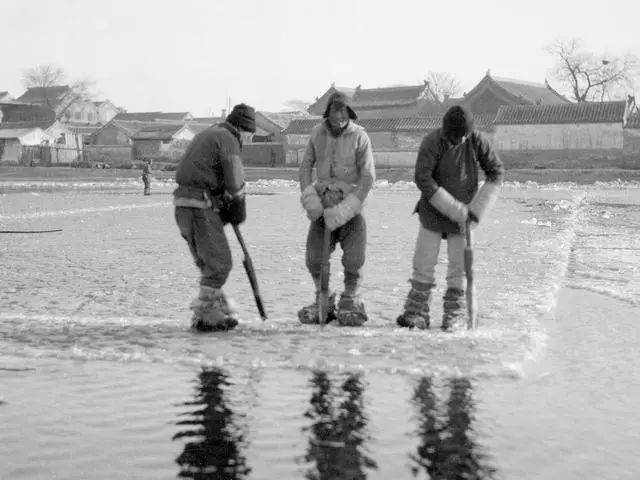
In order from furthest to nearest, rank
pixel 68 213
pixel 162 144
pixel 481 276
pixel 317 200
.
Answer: pixel 162 144 < pixel 68 213 < pixel 481 276 < pixel 317 200

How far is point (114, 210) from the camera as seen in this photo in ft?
63.8

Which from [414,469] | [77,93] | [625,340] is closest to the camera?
[414,469]

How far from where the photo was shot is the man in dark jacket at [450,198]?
18.3 feet

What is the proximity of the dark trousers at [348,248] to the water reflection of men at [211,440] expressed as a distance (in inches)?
74.4

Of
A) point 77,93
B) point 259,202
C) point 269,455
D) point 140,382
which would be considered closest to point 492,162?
point 140,382

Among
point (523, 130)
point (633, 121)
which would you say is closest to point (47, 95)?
point (523, 130)

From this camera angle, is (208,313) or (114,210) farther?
(114,210)

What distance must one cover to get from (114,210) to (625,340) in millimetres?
15730

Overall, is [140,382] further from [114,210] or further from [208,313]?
[114,210]

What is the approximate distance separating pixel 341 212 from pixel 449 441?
2.57 meters

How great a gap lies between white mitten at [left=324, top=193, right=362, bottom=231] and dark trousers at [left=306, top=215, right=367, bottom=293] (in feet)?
0.51

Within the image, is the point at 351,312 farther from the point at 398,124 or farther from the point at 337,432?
the point at 398,124

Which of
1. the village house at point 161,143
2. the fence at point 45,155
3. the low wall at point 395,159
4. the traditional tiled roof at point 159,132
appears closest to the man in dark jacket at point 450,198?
the low wall at point 395,159

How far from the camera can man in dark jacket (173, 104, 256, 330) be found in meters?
5.53
